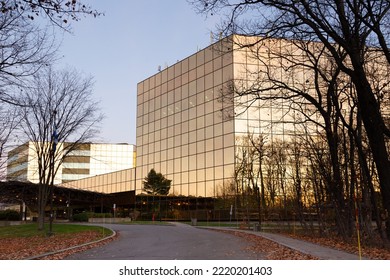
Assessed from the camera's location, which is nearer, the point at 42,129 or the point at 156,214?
the point at 42,129

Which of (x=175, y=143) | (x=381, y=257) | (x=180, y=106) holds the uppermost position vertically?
(x=180, y=106)

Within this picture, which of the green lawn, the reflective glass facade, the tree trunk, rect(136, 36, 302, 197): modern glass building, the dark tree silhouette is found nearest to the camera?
the tree trunk

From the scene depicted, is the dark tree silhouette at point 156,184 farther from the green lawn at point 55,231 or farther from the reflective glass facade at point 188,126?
the green lawn at point 55,231

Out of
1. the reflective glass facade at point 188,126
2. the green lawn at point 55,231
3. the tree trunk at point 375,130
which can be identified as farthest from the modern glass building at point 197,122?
the tree trunk at point 375,130

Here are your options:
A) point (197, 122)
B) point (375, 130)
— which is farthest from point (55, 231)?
point (197, 122)

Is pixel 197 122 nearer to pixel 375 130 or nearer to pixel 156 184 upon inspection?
pixel 156 184

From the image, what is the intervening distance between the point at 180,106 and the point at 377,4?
142ft

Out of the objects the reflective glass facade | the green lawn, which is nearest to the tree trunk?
the green lawn

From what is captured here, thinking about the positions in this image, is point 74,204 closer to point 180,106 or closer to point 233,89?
point 180,106

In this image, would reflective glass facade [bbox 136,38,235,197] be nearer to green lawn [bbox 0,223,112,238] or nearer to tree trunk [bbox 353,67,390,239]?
green lawn [bbox 0,223,112,238]

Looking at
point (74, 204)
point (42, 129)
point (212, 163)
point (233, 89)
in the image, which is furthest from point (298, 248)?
point (74, 204)

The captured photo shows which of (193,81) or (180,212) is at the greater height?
(193,81)

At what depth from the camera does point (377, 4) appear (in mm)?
14523

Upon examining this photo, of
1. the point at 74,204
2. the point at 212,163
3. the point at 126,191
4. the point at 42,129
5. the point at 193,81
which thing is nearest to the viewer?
the point at 42,129
